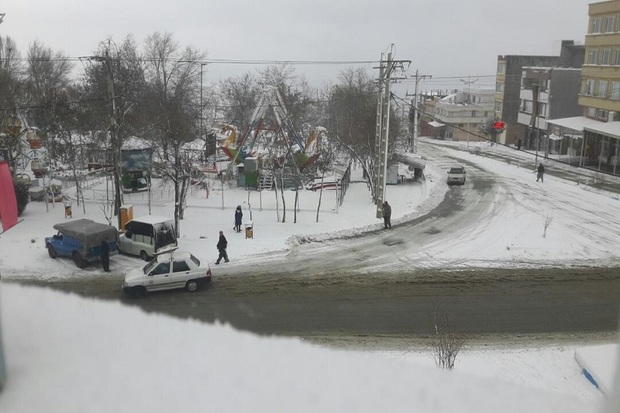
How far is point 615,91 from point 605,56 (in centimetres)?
310

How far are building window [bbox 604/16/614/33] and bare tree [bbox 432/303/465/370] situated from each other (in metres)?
31.2

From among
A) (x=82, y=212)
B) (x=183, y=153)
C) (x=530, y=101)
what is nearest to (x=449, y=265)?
(x=183, y=153)

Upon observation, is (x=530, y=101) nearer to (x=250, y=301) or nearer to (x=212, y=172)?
(x=212, y=172)

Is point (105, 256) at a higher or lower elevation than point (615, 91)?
lower

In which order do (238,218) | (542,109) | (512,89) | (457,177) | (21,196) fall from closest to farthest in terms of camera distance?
(238,218) → (21,196) → (457,177) → (542,109) → (512,89)

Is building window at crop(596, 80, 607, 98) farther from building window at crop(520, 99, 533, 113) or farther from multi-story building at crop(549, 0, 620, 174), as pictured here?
building window at crop(520, 99, 533, 113)

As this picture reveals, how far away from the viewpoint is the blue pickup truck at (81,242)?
15.2 m

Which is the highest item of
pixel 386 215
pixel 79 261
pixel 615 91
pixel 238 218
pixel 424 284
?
pixel 615 91

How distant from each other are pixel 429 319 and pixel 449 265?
439cm

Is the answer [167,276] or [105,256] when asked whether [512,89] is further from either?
[167,276]

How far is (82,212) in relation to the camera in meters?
21.5

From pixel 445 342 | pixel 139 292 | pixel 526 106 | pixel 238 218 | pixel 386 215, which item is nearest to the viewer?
pixel 445 342

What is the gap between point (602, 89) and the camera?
119 feet

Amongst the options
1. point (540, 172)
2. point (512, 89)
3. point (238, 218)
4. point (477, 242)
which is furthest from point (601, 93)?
point (238, 218)
